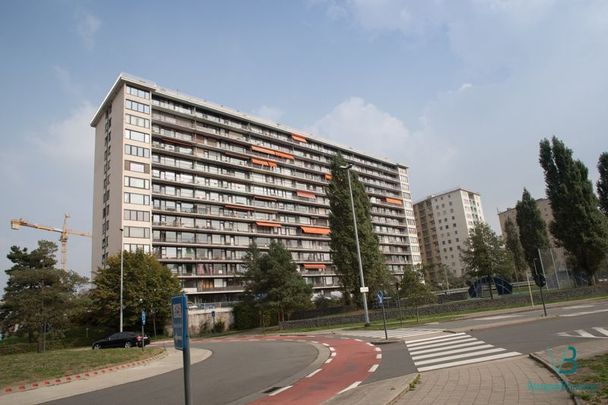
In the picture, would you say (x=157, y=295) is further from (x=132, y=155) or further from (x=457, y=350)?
(x=457, y=350)

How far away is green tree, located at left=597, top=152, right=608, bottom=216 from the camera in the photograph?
48.7 metres

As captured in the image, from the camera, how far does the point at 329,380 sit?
1089 cm

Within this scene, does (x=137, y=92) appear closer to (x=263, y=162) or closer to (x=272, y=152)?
(x=263, y=162)

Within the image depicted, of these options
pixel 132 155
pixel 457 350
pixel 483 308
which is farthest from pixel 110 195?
pixel 457 350

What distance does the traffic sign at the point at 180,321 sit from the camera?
5180 mm

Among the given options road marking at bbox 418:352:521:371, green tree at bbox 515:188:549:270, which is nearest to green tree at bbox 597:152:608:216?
green tree at bbox 515:188:549:270

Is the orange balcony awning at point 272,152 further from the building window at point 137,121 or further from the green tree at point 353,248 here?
the green tree at point 353,248

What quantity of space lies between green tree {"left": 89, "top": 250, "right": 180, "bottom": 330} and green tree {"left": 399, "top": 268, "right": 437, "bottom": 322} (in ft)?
82.1

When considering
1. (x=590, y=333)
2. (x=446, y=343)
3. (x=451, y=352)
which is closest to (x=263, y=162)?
(x=446, y=343)

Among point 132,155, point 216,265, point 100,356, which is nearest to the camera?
point 100,356

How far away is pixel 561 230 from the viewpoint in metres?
43.3

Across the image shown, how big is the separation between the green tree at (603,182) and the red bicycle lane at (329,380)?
155 ft

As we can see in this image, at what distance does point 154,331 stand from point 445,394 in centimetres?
4318

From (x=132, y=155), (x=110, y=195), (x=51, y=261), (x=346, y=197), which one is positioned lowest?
(x=51, y=261)
